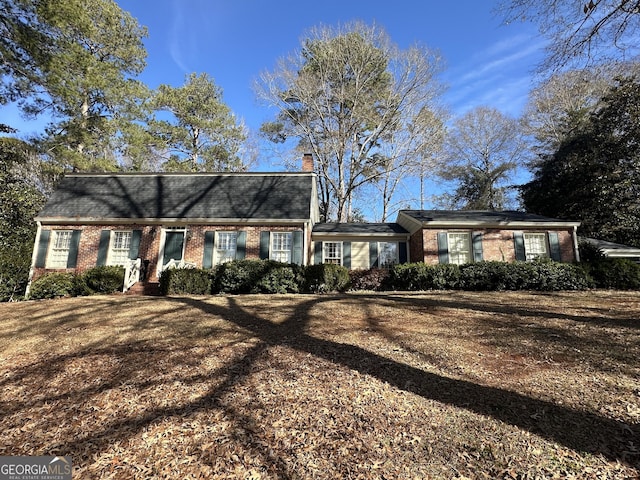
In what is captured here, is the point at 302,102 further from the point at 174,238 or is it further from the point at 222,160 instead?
the point at 174,238

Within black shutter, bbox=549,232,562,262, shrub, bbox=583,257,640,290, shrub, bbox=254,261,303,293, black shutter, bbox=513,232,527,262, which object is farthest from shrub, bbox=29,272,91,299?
black shutter, bbox=549,232,562,262

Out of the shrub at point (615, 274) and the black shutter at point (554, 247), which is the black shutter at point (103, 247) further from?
the black shutter at point (554, 247)

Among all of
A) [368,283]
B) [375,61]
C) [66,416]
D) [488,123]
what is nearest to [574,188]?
[488,123]

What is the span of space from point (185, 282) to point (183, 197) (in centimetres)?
621

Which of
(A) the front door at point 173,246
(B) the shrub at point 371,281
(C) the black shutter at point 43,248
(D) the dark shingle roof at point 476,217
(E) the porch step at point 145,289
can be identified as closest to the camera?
(E) the porch step at point 145,289

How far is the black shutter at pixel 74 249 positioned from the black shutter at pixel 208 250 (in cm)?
535

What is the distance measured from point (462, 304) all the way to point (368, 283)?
16.5ft

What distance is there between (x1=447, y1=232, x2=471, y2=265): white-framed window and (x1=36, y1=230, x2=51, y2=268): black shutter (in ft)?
56.7

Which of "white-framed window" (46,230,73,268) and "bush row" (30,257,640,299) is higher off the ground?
"white-framed window" (46,230,73,268)

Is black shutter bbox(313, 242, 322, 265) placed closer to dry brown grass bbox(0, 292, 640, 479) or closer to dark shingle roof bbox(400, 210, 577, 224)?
dark shingle roof bbox(400, 210, 577, 224)

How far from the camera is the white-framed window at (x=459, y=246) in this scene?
48.4 feet

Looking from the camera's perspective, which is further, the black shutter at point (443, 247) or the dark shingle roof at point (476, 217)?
the dark shingle roof at point (476, 217)

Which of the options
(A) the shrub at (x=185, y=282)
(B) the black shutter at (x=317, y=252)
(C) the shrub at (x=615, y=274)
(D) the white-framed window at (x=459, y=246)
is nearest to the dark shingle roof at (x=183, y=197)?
(B) the black shutter at (x=317, y=252)

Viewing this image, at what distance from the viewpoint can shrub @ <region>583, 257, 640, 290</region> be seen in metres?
10.4
